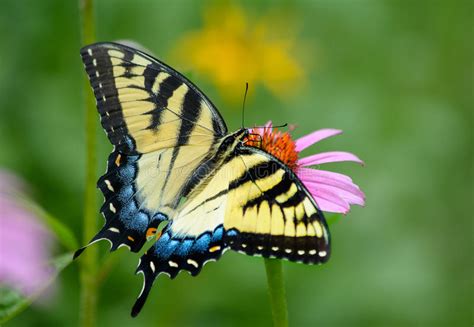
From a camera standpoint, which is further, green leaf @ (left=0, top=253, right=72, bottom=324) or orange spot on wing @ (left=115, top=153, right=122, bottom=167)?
orange spot on wing @ (left=115, top=153, right=122, bottom=167)

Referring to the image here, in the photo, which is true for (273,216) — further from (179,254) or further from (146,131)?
(146,131)

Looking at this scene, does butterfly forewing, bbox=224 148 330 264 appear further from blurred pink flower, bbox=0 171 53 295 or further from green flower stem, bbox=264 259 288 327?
blurred pink flower, bbox=0 171 53 295

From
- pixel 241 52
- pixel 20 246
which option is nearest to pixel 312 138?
pixel 20 246

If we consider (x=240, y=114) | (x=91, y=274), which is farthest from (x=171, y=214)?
(x=240, y=114)

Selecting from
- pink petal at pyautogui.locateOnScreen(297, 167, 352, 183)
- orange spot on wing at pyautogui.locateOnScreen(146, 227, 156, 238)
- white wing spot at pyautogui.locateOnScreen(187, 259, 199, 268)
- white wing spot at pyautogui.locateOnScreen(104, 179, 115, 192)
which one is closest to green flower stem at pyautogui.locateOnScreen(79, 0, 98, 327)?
white wing spot at pyautogui.locateOnScreen(104, 179, 115, 192)

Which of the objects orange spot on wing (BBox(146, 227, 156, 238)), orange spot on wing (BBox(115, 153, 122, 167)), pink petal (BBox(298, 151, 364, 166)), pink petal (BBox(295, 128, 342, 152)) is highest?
pink petal (BBox(295, 128, 342, 152))

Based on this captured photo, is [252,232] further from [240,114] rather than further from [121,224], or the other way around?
[240,114]

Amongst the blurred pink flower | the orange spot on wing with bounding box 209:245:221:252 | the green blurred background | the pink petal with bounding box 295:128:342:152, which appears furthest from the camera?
the green blurred background
